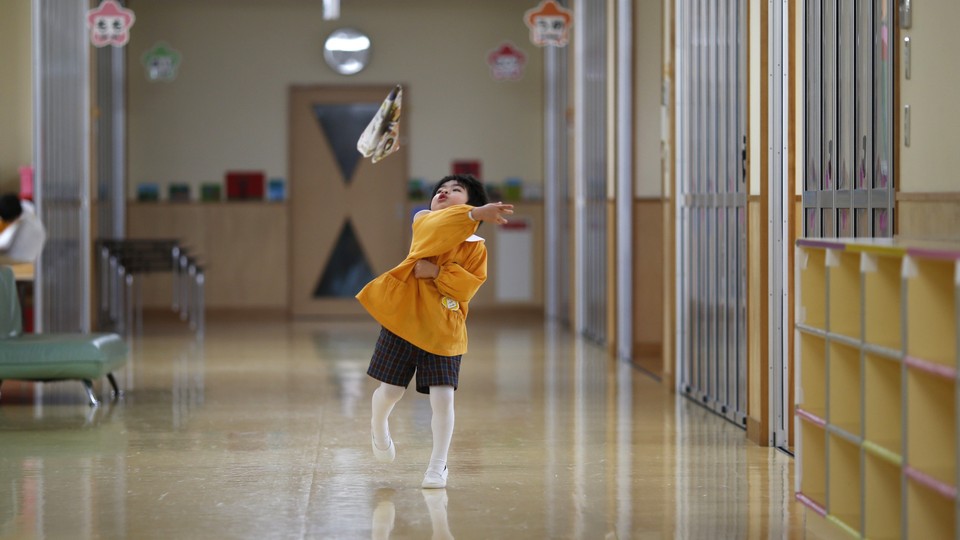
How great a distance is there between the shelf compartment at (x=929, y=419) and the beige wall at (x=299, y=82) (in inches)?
428

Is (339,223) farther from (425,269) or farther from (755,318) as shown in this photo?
(425,269)

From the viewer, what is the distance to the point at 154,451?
224 inches

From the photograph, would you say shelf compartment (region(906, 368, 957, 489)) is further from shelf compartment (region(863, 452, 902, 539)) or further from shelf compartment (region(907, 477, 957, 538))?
shelf compartment (region(863, 452, 902, 539))

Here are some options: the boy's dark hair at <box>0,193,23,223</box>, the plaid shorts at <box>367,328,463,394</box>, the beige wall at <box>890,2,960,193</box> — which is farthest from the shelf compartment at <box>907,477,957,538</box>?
the boy's dark hair at <box>0,193,23,223</box>

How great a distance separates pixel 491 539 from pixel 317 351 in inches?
252

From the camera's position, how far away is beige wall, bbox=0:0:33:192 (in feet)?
31.2

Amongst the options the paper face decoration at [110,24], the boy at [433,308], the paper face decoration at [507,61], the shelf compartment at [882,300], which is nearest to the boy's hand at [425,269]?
the boy at [433,308]

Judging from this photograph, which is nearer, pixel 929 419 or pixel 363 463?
pixel 929 419

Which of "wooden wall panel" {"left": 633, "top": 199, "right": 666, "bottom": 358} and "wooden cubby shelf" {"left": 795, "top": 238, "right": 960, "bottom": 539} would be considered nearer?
"wooden cubby shelf" {"left": 795, "top": 238, "right": 960, "bottom": 539}

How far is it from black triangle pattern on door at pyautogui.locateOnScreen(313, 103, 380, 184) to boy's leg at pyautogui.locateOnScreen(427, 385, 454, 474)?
9.33m

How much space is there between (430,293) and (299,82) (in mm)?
9551

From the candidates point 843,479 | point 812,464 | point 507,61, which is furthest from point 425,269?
point 507,61

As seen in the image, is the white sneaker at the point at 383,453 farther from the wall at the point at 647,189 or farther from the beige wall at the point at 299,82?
the beige wall at the point at 299,82

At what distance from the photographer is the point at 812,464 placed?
424cm
